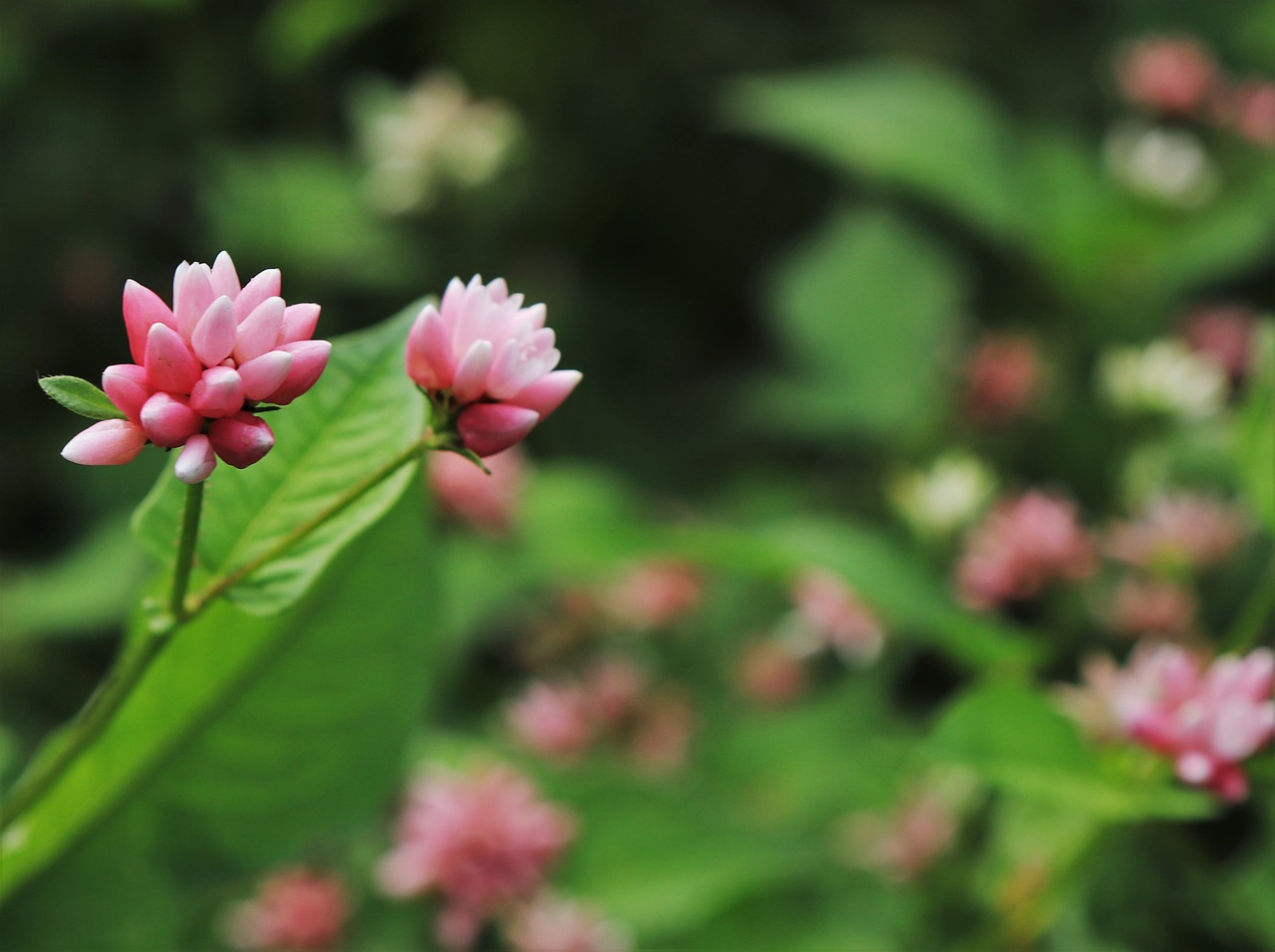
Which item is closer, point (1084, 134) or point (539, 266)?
point (539, 266)

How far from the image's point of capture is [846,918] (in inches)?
40.2

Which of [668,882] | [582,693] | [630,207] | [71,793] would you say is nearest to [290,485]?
[71,793]

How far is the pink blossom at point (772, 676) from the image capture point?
1344 mm

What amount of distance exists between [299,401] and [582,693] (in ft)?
2.46

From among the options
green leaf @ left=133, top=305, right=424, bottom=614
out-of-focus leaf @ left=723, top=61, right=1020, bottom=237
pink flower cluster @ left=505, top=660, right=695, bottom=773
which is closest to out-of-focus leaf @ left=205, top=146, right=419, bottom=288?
out-of-focus leaf @ left=723, top=61, right=1020, bottom=237

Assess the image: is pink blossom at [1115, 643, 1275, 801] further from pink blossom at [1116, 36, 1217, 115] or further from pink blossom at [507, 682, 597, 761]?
pink blossom at [1116, 36, 1217, 115]

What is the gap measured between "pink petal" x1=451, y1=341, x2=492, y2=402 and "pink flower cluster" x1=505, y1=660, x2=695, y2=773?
78cm

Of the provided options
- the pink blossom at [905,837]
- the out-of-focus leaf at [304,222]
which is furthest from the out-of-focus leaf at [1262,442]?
the out-of-focus leaf at [304,222]

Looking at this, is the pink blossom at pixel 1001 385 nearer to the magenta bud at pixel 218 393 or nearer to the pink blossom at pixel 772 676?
the pink blossom at pixel 772 676

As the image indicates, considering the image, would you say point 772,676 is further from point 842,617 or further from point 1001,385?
point 1001,385

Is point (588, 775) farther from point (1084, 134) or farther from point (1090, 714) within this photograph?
point (1084, 134)

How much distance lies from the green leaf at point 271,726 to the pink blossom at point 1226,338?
1.06 m

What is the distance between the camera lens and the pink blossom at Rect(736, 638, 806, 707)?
4.41ft

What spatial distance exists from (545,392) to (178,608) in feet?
0.52
